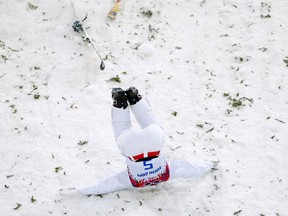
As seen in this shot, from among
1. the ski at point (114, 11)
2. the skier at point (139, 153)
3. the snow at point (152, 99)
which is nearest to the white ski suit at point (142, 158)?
the skier at point (139, 153)

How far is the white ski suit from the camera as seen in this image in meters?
4.04

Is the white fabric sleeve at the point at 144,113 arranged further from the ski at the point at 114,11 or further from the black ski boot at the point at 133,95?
the ski at the point at 114,11

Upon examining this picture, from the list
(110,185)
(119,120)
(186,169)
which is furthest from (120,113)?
(186,169)

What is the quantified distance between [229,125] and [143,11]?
3332 millimetres

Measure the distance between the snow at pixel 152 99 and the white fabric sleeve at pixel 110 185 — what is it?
0.33 feet

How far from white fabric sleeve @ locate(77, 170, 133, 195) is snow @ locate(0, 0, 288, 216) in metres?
0.10

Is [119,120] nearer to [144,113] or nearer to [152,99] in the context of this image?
[144,113]

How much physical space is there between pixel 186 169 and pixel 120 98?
1.34 metres

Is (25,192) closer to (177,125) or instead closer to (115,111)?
(115,111)

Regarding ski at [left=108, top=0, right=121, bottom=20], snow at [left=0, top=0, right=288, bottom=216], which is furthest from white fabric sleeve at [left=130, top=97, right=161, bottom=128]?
ski at [left=108, top=0, right=121, bottom=20]

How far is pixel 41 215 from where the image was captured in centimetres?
440

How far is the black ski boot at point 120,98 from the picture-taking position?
4273mm

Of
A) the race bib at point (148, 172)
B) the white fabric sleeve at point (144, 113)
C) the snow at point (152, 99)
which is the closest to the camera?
the race bib at point (148, 172)

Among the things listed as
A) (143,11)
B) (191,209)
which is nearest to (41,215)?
(191,209)
